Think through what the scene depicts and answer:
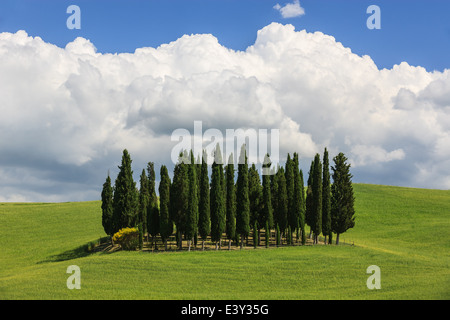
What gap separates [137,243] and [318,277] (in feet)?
99.6

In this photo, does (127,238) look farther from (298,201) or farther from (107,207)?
(298,201)

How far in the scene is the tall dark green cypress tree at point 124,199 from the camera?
66.2m

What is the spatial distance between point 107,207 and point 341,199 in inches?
1518

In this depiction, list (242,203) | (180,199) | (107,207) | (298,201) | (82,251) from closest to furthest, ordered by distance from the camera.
Result: (242,203) < (180,199) < (82,251) < (298,201) < (107,207)

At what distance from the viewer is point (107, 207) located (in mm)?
69000

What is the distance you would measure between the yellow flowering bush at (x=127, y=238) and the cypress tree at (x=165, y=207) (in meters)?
3.95

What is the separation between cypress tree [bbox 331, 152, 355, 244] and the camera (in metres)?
67.4

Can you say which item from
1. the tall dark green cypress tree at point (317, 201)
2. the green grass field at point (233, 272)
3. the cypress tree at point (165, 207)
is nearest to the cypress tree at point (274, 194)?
the tall dark green cypress tree at point (317, 201)

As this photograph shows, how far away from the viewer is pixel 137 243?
62656 mm

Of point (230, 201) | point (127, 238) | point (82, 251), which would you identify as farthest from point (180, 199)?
point (82, 251)

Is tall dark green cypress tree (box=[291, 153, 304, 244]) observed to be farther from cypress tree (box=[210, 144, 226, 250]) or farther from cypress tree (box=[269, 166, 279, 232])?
cypress tree (box=[210, 144, 226, 250])

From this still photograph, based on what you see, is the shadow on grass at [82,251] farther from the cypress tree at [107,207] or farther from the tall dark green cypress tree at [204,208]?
the tall dark green cypress tree at [204,208]
